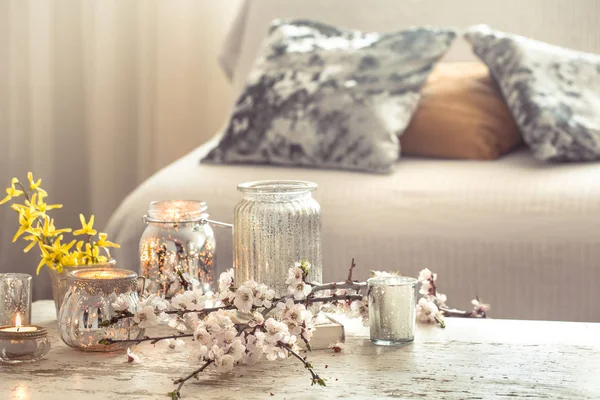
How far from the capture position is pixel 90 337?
1.13 meters

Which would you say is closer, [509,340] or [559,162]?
[509,340]

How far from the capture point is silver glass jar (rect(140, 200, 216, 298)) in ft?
4.44

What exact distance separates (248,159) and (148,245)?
0.81m

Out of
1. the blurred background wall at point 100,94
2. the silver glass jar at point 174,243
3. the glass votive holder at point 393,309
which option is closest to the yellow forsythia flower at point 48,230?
the silver glass jar at point 174,243

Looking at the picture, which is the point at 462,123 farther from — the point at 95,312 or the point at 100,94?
the point at 100,94

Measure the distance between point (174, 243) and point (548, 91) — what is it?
3.67 ft

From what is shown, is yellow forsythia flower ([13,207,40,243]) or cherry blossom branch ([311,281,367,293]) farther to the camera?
yellow forsythia flower ([13,207,40,243])

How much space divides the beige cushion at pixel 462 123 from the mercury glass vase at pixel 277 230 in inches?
41.2

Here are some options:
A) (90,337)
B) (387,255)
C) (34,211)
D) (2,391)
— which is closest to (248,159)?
(387,255)

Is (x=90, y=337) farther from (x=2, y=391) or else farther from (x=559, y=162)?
(x=559, y=162)

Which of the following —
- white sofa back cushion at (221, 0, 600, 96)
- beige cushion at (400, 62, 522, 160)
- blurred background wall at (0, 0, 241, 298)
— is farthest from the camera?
blurred background wall at (0, 0, 241, 298)

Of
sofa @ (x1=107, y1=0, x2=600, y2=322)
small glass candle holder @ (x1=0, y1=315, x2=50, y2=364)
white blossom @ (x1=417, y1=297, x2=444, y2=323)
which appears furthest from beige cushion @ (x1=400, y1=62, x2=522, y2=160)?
small glass candle holder @ (x1=0, y1=315, x2=50, y2=364)

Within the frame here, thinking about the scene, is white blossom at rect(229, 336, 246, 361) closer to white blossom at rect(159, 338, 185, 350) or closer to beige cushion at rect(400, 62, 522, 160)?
white blossom at rect(159, 338, 185, 350)

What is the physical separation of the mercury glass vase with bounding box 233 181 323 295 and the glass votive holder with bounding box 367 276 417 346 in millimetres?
95
